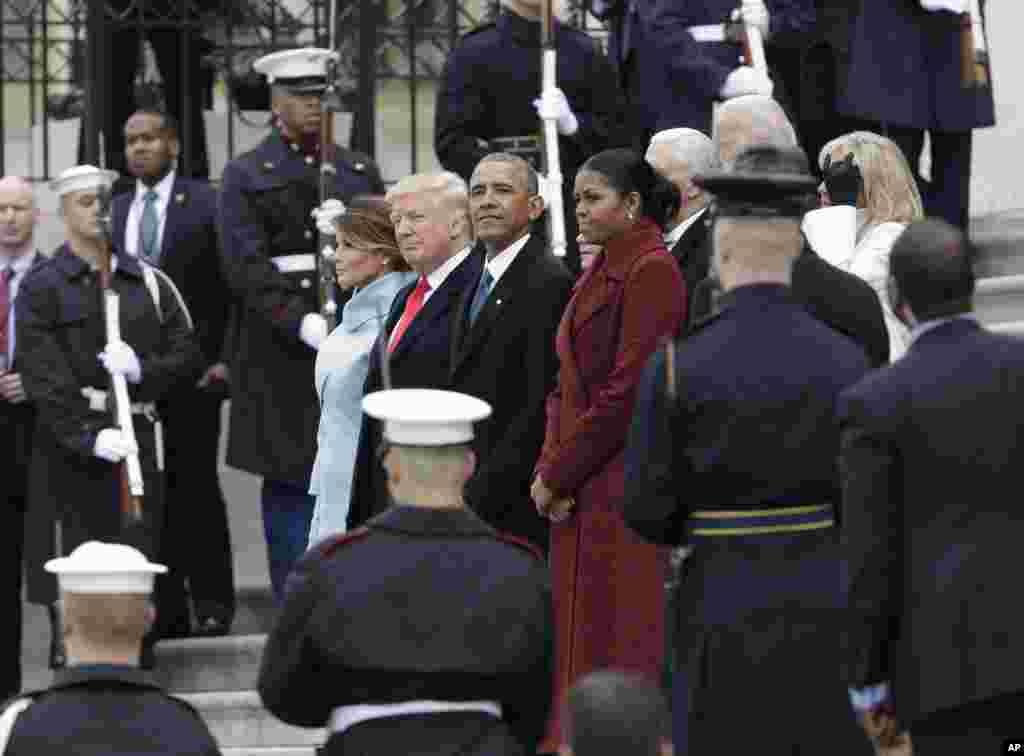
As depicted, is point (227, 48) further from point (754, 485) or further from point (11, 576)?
point (754, 485)

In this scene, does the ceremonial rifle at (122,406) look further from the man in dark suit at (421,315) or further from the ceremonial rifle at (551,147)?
the man in dark suit at (421,315)

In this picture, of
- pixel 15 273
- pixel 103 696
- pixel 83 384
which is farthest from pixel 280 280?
pixel 103 696

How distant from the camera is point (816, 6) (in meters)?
11.0

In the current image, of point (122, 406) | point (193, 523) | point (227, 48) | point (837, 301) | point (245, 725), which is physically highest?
point (227, 48)

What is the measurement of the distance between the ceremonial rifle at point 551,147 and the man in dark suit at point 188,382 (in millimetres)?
1490

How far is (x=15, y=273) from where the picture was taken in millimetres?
11281

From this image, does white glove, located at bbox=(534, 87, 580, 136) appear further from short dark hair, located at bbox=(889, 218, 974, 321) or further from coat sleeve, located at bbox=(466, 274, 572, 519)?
short dark hair, located at bbox=(889, 218, 974, 321)

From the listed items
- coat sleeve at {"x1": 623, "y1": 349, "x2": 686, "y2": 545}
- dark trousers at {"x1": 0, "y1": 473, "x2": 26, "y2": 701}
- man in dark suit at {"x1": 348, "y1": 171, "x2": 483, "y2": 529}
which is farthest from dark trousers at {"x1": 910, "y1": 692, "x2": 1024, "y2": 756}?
dark trousers at {"x1": 0, "y1": 473, "x2": 26, "y2": 701}

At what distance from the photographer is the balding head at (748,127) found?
826 centimetres

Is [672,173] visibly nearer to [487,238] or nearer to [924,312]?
[487,238]

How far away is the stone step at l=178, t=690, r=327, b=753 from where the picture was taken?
9984 millimetres

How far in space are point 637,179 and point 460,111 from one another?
6.98ft

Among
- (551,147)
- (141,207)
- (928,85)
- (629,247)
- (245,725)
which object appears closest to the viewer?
(629,247)

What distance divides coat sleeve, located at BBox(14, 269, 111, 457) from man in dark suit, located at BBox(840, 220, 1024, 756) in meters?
4.67
